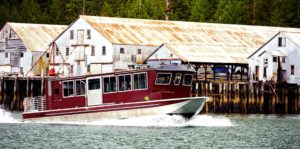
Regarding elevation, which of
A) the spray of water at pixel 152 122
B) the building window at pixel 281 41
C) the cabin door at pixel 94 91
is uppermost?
the building window at pixel 281 41

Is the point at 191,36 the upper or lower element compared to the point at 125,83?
upper

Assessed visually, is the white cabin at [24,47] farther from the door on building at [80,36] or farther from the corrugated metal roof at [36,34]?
the door on building at [80,36]

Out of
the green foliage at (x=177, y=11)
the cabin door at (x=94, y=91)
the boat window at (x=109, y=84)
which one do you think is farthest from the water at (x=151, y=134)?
the green foliage at (x=177, y=11)

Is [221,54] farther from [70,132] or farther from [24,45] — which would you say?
[70,132]

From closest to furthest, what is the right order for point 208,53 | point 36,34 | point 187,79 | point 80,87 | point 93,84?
point 187,79, point 93,84, point 80,87, point 208,53, point 36,34

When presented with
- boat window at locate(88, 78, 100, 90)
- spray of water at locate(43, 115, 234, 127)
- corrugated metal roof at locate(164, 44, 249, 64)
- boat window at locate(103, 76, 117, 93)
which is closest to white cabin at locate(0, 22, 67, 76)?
corrugated metal roof at locate(164, 44, 249, 64)

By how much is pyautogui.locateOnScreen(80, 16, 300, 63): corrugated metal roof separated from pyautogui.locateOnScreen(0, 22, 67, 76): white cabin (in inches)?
411

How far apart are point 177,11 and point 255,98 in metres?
44.9

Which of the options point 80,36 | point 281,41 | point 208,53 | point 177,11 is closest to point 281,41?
point 281,41

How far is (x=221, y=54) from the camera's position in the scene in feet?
326

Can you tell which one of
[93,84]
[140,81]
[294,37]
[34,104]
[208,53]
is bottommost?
[34,104]

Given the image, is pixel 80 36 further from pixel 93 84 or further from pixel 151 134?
pixel 151 134

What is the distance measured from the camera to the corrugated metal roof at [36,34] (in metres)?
114

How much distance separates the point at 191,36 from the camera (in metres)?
106
